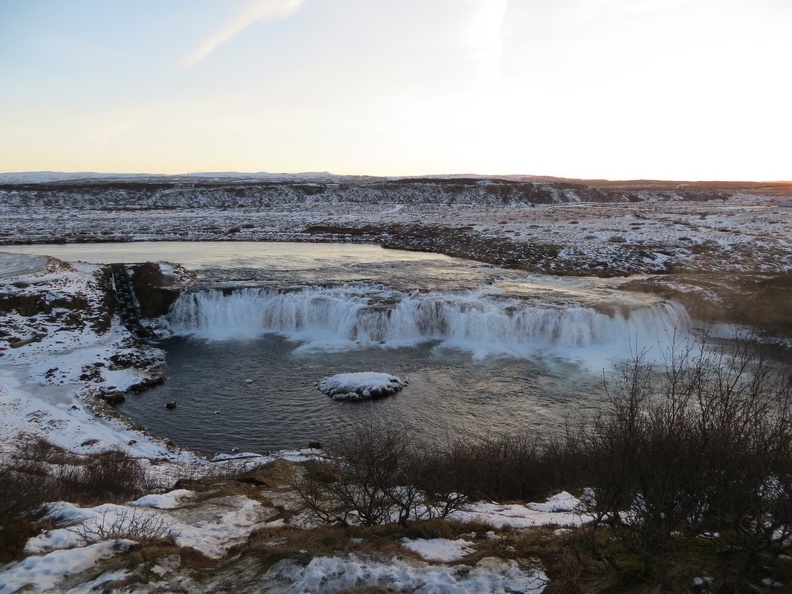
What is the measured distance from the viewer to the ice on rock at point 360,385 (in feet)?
56.6

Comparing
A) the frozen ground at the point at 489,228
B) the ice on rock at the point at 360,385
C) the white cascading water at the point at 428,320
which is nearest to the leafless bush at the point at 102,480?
the ice on rock at the point at 360,385

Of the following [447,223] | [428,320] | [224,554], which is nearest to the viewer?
[224,554]

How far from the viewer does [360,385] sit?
1767 cm

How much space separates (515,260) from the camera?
35438 millimetres

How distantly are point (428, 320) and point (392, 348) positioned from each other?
2.52 m

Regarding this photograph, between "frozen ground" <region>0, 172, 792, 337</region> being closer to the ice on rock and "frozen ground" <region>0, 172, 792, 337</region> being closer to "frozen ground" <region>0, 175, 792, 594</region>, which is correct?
"frozen ground" <region>0, 175, 792, 594</region>

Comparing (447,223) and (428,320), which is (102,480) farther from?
(447,223)

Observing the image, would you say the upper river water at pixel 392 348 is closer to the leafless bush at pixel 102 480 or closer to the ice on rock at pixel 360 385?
the ice on rock at pixel 360 385

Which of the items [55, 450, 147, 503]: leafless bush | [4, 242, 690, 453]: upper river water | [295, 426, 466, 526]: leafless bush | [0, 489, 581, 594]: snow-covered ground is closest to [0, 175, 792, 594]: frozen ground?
[0, 489, 581, 594]: snow-covered ground

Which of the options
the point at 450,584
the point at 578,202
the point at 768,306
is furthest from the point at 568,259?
the point at 578,202

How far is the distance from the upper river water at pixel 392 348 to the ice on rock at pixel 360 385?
362 millimetres

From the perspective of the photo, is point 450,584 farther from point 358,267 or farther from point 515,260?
point 515,260

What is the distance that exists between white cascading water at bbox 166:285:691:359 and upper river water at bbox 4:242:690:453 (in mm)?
58

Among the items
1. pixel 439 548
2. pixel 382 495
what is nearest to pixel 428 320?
pixel 382 495
